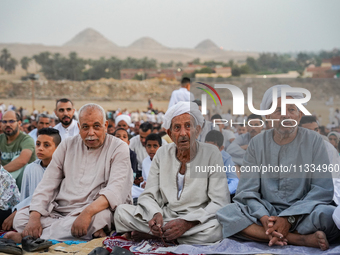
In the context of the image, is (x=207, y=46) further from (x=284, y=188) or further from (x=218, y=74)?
(x=284, y=188)

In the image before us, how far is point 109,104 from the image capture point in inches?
1801

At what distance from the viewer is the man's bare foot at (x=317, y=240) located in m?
3.16

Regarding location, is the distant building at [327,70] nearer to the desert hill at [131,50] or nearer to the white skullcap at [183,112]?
the white skullcap at [183,112]

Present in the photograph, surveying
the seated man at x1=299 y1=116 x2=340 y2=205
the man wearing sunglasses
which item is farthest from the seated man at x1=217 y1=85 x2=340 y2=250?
the man wearing sunglasses

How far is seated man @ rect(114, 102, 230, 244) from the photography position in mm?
3537

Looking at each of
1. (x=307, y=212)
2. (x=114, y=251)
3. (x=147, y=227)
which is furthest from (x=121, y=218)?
(x=307, y=212)

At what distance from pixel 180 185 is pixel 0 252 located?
64.2 inches

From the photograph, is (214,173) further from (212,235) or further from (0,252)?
(0,252)

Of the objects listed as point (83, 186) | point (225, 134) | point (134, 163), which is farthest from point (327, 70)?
point (83, 186)

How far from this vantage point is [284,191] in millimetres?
3625

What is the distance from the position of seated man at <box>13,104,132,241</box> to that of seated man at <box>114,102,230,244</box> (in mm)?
218

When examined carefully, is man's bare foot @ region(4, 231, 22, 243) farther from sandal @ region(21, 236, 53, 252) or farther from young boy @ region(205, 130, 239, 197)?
young boy @ region(205, 130, 239, 197)

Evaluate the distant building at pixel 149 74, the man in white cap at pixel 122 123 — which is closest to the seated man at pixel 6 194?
the man in white cap at pixel 122 123

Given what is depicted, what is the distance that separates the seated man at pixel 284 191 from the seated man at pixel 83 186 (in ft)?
3.58
